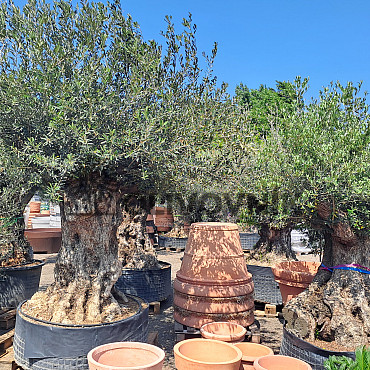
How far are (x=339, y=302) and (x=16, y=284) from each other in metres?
6.03

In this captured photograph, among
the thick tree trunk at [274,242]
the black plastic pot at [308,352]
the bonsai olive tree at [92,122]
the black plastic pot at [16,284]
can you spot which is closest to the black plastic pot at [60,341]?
the bonsai olive tree at [92,122]

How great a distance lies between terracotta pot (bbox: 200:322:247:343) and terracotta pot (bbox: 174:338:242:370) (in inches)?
21.1

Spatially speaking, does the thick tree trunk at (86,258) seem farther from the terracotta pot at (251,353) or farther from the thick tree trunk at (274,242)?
the thick tree trunk at (274,242)

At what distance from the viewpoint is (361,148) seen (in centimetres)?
477

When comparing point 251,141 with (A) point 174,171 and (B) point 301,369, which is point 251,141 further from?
(B) point 301,369

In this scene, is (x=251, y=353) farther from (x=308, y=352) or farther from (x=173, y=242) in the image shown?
(x=173, y=242)

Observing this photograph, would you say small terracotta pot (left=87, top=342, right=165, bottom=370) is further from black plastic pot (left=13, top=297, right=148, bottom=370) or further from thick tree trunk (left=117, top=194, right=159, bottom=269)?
thick tree trunk (left=117, top=194, right=159, bottom=269)

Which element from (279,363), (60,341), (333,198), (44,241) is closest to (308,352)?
(279,363)

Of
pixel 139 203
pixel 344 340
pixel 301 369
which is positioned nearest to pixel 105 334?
pixel 301 369

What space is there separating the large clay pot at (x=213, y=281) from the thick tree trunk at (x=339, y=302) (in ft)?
2.65

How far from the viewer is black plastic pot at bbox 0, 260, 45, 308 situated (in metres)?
7.26

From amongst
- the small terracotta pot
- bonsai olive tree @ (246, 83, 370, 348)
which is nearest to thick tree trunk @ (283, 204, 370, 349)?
bonsai olive tree @ (246, 83, 370, 348)

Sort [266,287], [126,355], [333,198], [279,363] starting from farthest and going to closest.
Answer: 1. [266,287]
2. [333,198]
3. [279,363]
4. [126,355]

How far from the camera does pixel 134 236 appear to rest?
9109 millimetres
